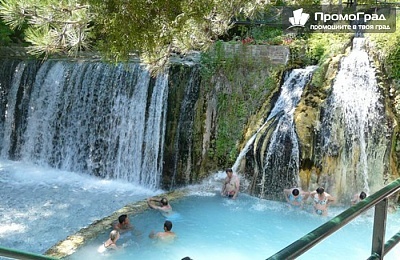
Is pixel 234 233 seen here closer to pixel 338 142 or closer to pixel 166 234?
pixel 166 234

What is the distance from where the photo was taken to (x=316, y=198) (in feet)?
21.9

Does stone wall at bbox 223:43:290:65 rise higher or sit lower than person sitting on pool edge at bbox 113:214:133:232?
higher

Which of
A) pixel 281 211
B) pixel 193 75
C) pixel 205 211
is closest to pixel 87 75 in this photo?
pixel 193 75

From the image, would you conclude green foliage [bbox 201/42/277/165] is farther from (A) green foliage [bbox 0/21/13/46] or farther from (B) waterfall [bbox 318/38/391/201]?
(A) green foliage [bbox 0/21/13/46]

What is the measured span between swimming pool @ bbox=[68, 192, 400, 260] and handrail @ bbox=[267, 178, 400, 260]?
3714 mm

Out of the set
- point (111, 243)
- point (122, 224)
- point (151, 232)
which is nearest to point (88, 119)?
point (122, 224)

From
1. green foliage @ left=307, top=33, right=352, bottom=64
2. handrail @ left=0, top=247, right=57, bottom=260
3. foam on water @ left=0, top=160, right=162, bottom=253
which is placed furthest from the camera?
green foliage @ left=307, top=33, right=352, bottom=64

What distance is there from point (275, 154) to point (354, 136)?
129 centimetres

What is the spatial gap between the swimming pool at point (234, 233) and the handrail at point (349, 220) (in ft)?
12.2

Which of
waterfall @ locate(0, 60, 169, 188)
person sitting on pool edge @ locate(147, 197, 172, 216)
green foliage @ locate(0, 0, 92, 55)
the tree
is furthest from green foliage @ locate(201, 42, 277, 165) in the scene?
green foliage @ locate(0, 0, 92, 55)

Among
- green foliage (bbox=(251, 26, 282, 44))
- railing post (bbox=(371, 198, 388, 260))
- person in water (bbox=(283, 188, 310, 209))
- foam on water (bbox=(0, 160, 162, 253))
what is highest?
green foliage (bbox=(251, 26, 282, 44))

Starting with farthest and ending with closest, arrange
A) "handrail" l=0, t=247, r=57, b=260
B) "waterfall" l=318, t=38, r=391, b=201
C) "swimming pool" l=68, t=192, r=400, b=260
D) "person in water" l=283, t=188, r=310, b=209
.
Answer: "waterfall" l=318, t=38, r=391, b=201, "person in water" l=283, t=188, r=310, b=209, "swimming pool" l=68, t=192, r=400, b=260, "handrail" l=0, t=247, r=57, b=260

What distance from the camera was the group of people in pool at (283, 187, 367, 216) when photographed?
662cm

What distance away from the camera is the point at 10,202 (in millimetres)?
7961
